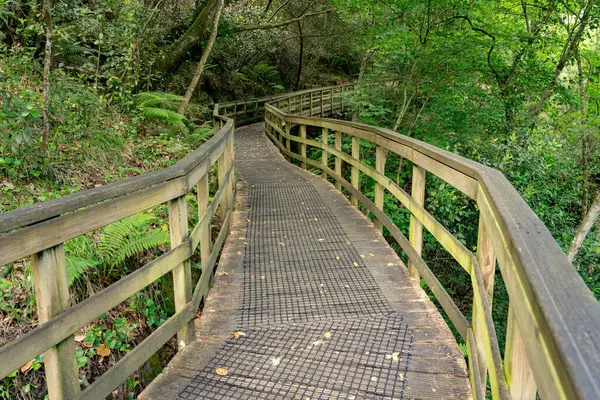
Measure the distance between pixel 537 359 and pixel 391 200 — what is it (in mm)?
8640

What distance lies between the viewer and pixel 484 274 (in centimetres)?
237

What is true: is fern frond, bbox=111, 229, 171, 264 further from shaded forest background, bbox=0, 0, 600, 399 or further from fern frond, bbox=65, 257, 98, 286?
fern frond, bbox=65, 257, 98, 286

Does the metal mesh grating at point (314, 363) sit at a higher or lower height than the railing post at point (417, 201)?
lower

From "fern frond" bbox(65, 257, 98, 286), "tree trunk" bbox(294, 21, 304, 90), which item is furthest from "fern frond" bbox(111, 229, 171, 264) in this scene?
"tree trunk" bbox(294, 21, 304, 90)

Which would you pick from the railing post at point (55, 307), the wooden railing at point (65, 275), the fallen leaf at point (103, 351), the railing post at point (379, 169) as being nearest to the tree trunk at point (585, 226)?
the railing post at point (379, 169)

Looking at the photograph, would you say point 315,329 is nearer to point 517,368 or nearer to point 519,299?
point 517,368

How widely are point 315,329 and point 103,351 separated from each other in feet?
5.21

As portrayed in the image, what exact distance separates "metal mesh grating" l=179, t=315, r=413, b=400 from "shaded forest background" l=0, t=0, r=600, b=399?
3.51 ft

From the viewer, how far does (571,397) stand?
0.79m

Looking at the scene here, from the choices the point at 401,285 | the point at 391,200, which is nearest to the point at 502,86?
the point at 391,200

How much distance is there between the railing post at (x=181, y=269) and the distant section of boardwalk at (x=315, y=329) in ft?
0.35

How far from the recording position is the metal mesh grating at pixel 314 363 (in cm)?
257

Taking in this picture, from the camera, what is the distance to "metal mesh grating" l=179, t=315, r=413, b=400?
8.45 ft

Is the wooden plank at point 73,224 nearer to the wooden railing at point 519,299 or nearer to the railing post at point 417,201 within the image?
the wooden railing at point 519,299
